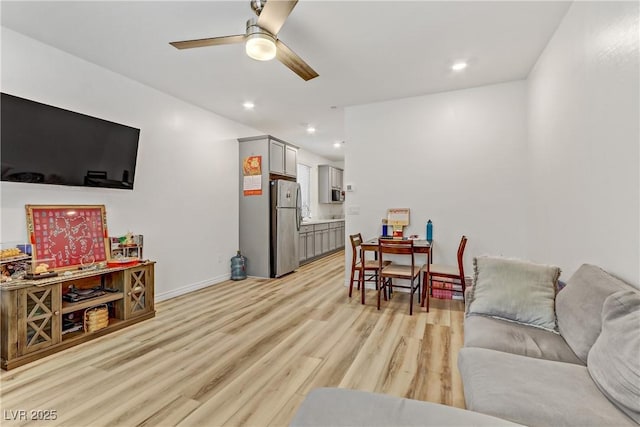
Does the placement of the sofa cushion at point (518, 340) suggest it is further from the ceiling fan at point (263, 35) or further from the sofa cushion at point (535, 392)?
the ceiling fan at point (263, 35)

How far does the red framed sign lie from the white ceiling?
1.58m

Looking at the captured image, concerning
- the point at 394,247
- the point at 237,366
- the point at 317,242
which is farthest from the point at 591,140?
the point at 317,242

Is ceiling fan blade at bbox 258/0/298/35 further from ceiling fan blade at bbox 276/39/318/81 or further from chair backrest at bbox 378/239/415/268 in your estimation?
chair backrest at bbox 378/239/415/268

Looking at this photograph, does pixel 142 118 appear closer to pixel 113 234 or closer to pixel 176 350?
pixel 113 234

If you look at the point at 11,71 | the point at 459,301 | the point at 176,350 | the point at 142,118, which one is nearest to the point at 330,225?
the point at 459,301

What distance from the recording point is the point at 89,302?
9.02ft

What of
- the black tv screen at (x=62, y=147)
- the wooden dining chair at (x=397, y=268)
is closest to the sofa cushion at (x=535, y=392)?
the wooden dining chair at (x=397, y=268)

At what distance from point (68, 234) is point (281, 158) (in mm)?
3249

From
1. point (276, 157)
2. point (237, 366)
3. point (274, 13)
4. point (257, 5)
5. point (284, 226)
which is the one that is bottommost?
point (237, 366)

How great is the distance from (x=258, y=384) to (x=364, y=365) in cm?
80

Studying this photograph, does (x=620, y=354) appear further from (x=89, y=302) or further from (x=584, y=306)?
(x=89, y=302)

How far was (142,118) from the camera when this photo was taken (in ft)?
12.0

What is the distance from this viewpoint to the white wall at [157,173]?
8.76 feet

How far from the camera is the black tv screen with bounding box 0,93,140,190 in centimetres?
246
